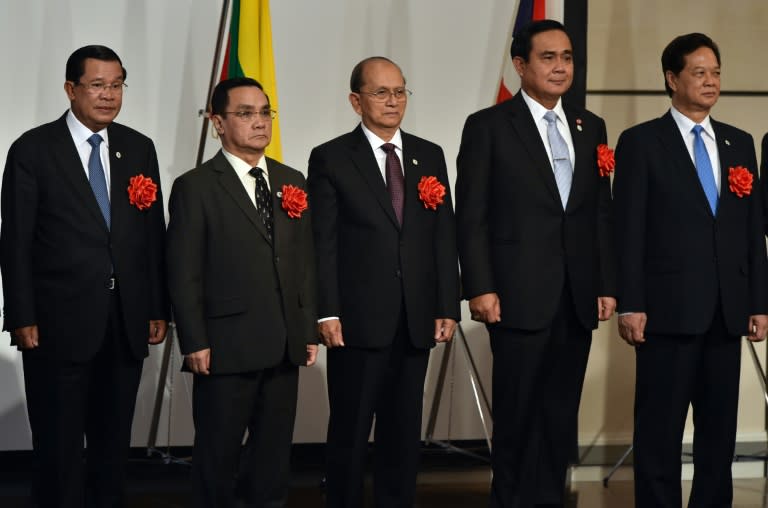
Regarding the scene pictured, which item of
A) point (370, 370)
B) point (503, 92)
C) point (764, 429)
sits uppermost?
point (503, 92)

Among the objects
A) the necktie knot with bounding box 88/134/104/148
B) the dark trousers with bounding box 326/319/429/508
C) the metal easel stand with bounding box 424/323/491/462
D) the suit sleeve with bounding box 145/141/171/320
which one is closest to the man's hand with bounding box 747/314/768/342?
the dark trousers with bounding box 326/319/429/508

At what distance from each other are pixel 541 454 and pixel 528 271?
670 millimetres

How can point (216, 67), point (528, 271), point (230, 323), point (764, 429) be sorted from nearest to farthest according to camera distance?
1. point (230, 323)
2. point (528, 271)
3. point (216, 67)
4. point (764, 429)

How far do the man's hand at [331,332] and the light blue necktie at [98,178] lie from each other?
2.60ft

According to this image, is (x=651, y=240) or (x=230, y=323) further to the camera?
(x=651, y=240)

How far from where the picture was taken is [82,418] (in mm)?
3885

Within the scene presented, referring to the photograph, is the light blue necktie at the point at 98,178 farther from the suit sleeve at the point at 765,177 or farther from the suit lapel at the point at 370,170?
the suit sleeve at the point at 765,177

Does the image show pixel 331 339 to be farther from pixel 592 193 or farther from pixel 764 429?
pixel 764 429

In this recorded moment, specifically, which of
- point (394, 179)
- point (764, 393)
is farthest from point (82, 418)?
point (764, 393)

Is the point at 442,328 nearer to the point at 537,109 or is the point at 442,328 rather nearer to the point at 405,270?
the point at 405,270

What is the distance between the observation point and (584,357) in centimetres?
403

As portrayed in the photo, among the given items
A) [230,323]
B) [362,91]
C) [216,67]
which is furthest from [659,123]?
[216,67]

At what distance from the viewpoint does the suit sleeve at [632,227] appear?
3.97 metres

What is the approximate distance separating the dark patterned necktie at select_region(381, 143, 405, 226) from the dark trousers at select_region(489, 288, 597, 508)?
20.8 inches
